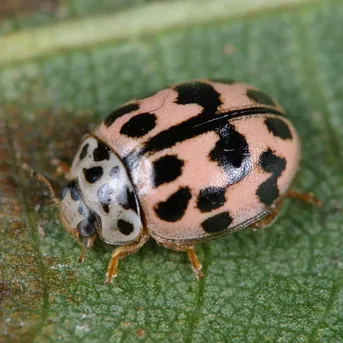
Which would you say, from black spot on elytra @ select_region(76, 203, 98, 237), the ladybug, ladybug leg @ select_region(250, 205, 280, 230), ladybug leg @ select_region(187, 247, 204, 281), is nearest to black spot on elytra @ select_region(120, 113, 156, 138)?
the ladybug

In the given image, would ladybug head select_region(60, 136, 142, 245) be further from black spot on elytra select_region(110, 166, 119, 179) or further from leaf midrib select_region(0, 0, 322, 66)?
leaf midrib select_region(0, 0, 322, 66)

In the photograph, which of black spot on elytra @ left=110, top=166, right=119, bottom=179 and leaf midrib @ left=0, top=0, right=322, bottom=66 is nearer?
black spot on elytra @ left=110, top=166, right=119, bottom=179

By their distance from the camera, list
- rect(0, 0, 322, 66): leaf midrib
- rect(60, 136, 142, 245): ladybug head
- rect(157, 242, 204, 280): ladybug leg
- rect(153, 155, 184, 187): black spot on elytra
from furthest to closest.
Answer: rect(0, 0, 322, 66): leaf midrib, rect(157, 242, 204, 280): ladybug leg, rect(60, 136, 142, 245): ladybug head, rect(153, 155, 184, 187): black spot on elytra

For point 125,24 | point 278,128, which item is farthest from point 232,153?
point 125,24

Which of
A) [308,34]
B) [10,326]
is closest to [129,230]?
[10,326]

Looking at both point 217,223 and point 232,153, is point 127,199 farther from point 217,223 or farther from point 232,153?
point 232,153

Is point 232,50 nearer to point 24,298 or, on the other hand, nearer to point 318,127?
point 318,127
